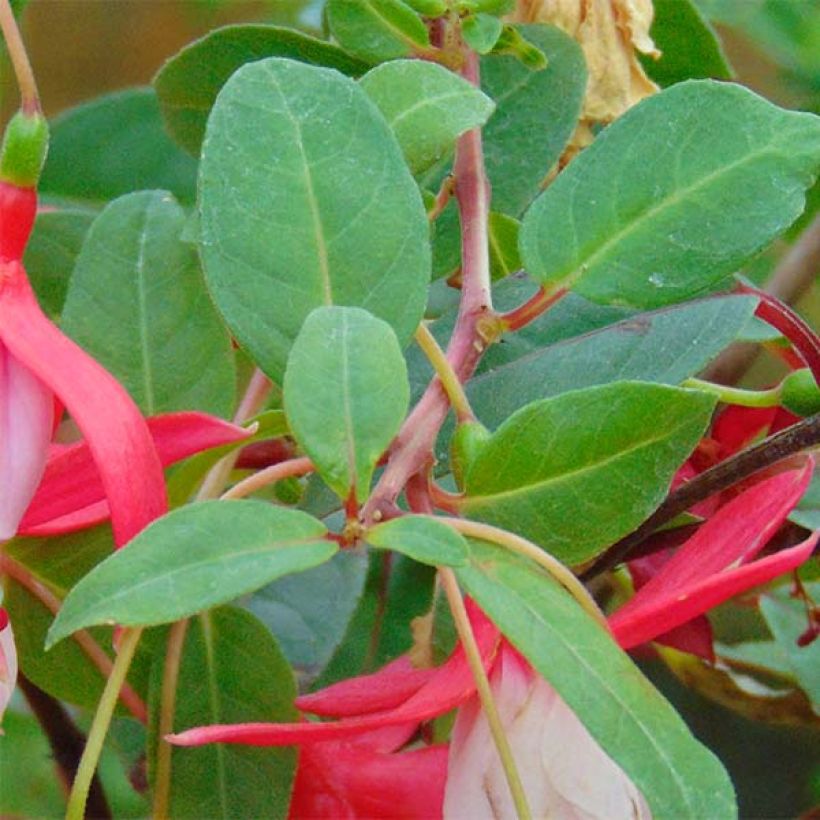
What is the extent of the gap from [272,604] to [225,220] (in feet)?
0.85

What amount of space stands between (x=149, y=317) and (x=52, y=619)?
90 mm

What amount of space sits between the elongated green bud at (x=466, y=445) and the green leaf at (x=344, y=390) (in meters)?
0.03

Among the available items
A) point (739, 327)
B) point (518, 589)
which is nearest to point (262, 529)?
point (518, 589)

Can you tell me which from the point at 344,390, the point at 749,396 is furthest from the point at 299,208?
the point at 749,396

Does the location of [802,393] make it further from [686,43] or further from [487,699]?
[686,43]

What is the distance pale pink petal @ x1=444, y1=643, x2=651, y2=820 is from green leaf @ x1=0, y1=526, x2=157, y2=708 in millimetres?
135

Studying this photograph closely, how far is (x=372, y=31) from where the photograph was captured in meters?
0.42

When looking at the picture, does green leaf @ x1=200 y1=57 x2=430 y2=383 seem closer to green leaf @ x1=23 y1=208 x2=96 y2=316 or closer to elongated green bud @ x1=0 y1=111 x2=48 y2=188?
elongated green bud @ x1=0 y1=111 x2=48 y2=188

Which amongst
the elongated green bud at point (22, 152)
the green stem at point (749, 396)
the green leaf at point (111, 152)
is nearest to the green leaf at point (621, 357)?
the green stem at point (749, 396)

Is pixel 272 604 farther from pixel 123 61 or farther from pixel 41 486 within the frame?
pixel 123 61

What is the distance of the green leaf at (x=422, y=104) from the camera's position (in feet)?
1.13

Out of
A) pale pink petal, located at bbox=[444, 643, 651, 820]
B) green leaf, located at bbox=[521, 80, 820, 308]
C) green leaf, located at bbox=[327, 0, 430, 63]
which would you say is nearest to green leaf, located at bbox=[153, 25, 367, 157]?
green leaf, located at bbox=[327, 0, 430, 63]

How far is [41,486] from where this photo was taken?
12.8 inches

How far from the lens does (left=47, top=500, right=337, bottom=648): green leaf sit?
0.24 m
